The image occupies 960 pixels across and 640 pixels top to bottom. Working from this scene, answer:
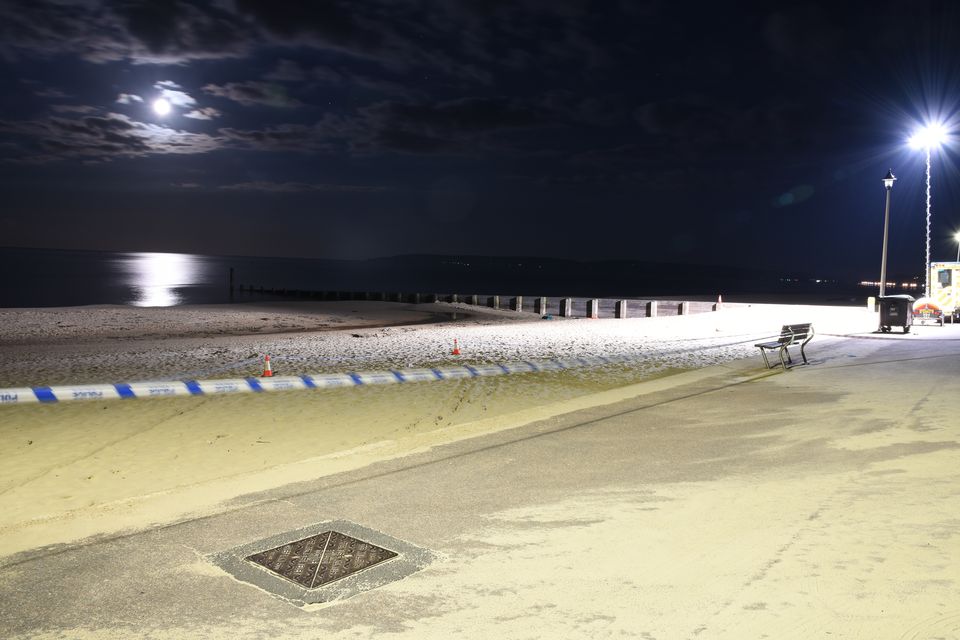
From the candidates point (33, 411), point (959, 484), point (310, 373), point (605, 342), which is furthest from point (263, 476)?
point (605, 342)

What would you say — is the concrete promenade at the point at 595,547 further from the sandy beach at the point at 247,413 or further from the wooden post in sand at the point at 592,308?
the wooden post in sand at the point at 592,308

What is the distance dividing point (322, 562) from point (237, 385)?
17.8 feet

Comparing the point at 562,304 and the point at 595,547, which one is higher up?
the point at 562,304

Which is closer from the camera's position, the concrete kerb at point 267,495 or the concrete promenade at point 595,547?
the concrete promenade at point 595,547

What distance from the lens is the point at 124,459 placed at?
23.1 ft

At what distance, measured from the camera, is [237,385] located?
9.22 metres

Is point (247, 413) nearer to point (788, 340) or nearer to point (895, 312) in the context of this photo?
point (788, 340)

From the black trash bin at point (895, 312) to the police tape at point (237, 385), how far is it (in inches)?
439

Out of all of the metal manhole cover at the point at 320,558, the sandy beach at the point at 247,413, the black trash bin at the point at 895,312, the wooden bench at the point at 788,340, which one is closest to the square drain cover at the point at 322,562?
the metal manhole cover at the point at 320,558

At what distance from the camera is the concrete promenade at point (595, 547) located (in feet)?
11.7

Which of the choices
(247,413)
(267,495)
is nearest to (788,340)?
(247,413)

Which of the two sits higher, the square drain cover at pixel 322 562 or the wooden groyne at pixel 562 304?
the wooden groyne at pixel 562 304

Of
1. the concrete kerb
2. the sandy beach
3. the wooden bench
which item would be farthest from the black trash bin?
the concrete kerb

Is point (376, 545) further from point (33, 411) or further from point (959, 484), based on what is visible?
point (33, 411)
